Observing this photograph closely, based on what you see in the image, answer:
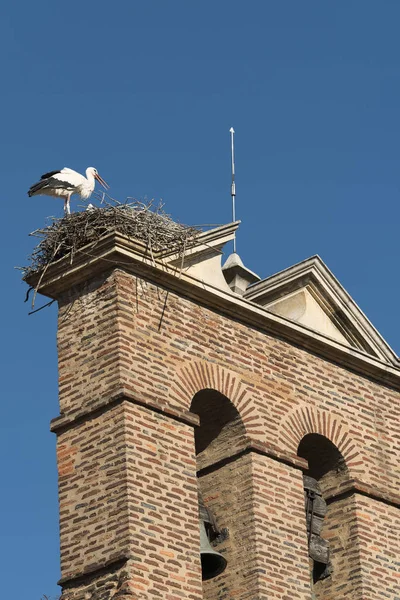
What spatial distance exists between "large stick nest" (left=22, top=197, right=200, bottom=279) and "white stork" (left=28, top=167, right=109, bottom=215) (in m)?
0.57

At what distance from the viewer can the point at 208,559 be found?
18656mm

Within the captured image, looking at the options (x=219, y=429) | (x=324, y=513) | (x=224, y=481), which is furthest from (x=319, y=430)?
(x=224, y=481)

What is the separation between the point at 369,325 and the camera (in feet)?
70.0

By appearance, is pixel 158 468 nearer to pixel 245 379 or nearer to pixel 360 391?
pixel 245 379

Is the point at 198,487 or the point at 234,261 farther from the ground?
the point at 234,261

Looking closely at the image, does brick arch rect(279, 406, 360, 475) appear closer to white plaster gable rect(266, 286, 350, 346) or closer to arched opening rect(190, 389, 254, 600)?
arched opening rect(190, 389, 254, 600)

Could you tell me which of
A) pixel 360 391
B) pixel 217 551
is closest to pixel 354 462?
pixel 360 391

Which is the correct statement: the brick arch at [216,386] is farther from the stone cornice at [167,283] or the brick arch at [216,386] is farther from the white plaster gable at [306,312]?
the white plaster gable at [306,312]

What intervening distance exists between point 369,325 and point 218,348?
238cm

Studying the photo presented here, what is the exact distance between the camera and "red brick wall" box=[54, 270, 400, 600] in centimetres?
1822

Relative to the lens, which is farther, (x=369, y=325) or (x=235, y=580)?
(x=369, y=325)

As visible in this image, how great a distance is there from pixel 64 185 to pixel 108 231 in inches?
47.9

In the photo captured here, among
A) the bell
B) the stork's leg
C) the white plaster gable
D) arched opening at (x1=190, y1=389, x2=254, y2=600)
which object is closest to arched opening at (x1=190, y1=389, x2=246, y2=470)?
arched opening at (x1=190, y1=389, x2=254, y2=600)

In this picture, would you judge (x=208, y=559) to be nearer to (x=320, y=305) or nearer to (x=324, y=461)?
A: (x=324, y=461)
